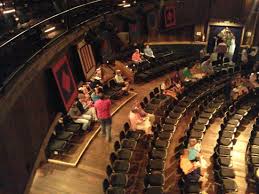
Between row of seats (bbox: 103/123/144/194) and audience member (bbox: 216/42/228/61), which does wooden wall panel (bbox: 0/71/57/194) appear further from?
audience member (bbox: 216/42/228/61)

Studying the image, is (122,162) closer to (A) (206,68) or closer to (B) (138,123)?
(B) (138,123)

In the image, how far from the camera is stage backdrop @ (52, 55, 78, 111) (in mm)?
7008

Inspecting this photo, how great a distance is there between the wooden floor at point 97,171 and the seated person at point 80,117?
1.88 ft

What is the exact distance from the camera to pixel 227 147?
10711 mm

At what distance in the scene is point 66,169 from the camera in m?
9.92

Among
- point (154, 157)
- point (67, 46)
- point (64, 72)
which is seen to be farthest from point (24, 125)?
point (154, 157)

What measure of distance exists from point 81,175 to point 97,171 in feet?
1.53

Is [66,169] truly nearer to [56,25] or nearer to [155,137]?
[155,137]

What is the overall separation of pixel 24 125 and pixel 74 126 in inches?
200

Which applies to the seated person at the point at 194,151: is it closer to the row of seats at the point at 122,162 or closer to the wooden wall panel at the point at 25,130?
the row of seats at the point at 122,162

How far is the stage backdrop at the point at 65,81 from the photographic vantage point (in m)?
7.01

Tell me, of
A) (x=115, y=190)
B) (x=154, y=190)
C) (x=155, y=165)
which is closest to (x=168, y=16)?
(x=155, y=165)

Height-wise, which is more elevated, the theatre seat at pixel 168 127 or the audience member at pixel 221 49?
the audience member at pixel 221 49

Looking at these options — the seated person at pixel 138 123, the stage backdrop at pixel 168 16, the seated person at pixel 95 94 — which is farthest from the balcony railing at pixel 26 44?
the stage backdrop at pixel 168 16
